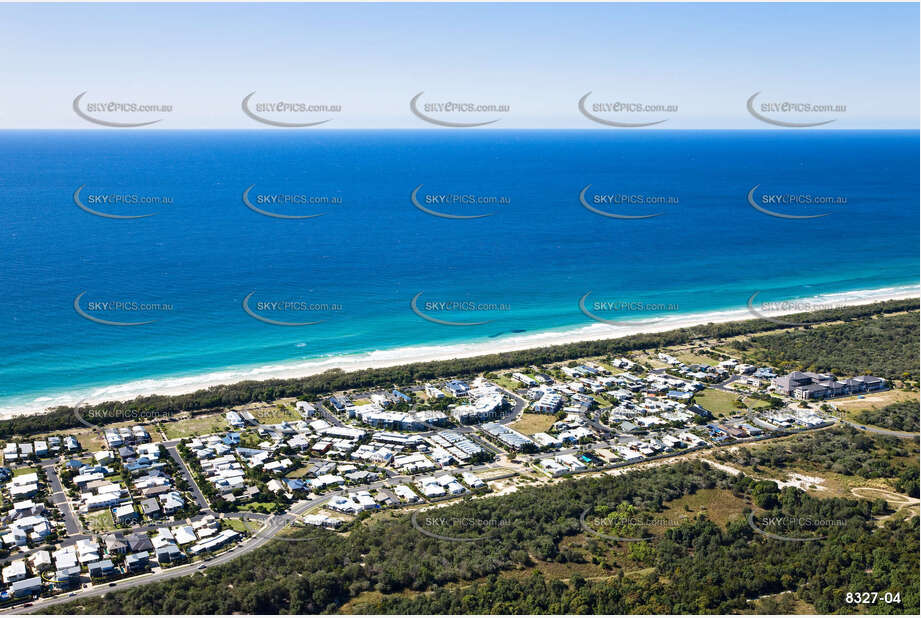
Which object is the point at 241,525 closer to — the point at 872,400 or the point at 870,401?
the point at 870,401

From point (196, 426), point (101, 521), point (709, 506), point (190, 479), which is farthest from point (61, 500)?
point (709, 506)

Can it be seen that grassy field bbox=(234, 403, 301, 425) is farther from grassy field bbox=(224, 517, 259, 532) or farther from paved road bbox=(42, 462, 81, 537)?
grassy field bbox=(224, 517, 259, 532)

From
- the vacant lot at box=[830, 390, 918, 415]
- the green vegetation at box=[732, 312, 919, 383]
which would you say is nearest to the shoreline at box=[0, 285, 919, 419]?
the green vegetation at box=[732, 312, 919, 383]

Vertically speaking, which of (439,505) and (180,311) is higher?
(180,311)

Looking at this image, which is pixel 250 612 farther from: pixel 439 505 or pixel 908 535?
pixel 908 535

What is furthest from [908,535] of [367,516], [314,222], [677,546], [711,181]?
[711,181]

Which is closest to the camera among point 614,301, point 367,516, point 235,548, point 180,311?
point 235,548
